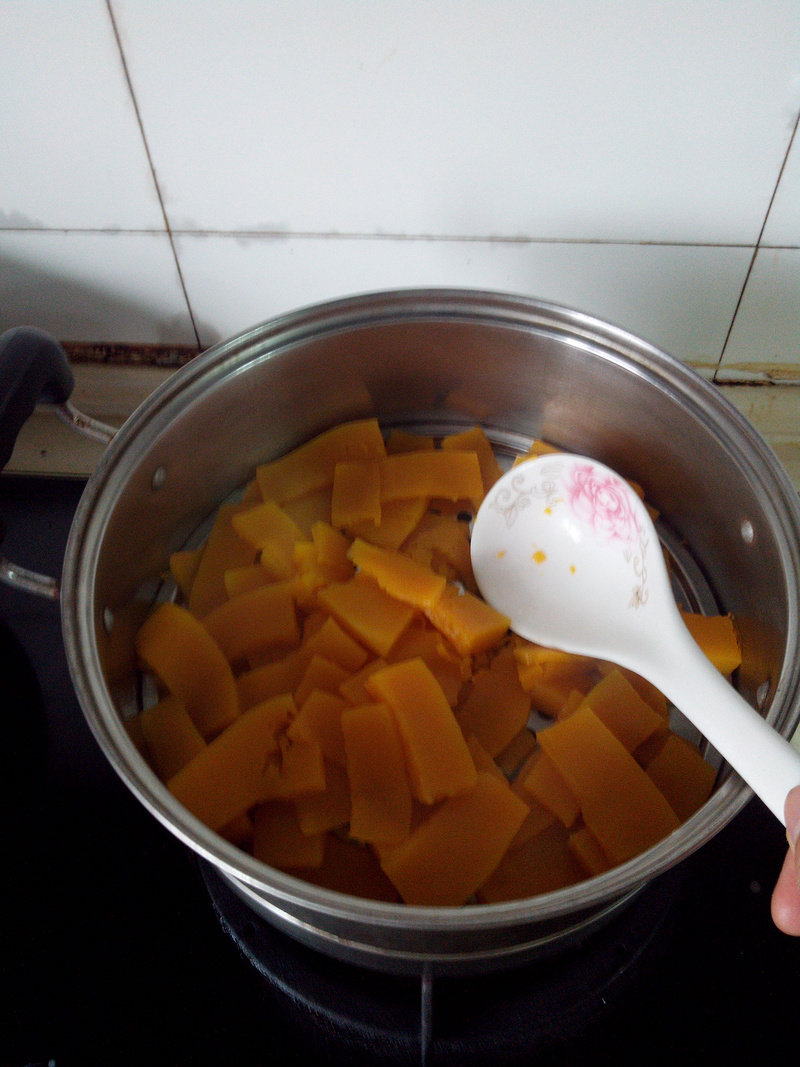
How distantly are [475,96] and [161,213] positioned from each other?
40cm

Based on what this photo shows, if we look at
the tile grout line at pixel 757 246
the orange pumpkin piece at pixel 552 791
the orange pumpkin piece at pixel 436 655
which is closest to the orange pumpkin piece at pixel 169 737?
the orange pumpkin piece at pixel 436 655

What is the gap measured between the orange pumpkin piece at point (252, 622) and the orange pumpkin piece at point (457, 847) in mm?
267

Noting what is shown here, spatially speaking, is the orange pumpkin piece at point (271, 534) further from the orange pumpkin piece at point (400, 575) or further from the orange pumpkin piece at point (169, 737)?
the orange pumpkin piece at point (169, 737)

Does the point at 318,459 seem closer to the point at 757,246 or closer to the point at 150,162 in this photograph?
the point at 150,162

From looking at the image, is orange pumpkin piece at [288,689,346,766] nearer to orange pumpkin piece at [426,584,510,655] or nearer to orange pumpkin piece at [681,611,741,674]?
orange pumpkin piece at [426,584,510,655]

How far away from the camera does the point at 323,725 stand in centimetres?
78

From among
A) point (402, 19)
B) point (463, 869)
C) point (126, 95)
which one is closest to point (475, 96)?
point (402, 19)

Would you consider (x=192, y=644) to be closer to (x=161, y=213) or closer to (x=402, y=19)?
(x=161, y=213)

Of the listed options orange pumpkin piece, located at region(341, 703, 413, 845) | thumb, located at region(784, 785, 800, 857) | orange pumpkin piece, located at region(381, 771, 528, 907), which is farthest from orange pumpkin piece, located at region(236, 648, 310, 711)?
thumb, located at region(784, 785, 800, 857)

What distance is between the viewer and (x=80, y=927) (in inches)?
30.2

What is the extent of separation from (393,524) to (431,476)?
0.08 m

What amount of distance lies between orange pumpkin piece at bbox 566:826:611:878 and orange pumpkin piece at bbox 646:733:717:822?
0.10 metres

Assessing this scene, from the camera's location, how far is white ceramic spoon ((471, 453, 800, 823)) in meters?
0.77

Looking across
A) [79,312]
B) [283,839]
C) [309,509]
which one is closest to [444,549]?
[309,509]
